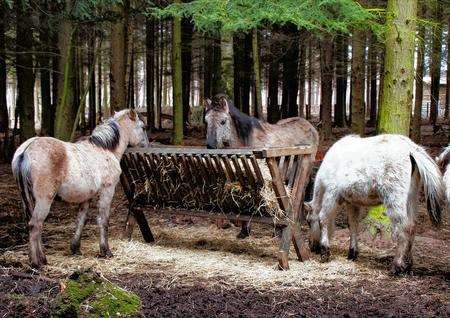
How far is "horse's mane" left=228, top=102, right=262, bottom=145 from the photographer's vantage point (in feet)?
28.1

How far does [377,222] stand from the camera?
7.80 metres

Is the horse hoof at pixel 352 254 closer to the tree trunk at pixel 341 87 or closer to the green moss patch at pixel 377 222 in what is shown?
the green moss patch at pixel 377 222

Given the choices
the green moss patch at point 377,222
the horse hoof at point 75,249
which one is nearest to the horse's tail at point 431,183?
the green moss patch at point 377,222

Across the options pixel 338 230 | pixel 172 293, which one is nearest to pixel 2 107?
pixel 338 230

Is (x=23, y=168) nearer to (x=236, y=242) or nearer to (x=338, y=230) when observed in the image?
(x=236, y=242)

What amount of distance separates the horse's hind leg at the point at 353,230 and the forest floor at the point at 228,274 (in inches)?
6.1

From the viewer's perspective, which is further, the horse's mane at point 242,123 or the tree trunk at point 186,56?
the tree trunk at point 186,56

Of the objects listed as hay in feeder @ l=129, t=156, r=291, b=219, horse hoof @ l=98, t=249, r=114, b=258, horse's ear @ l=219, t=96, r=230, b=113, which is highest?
horse's ear @ l=219, t=96, r=230, b=113

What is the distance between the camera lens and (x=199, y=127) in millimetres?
23953

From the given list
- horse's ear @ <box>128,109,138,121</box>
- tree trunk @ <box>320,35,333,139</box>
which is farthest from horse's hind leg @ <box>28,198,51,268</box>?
tree trunk @ <box>320,35,333,139</box>

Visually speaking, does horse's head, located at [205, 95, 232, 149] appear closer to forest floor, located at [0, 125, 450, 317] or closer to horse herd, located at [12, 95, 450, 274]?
horse herd, located at [12, 95, 450, 274]

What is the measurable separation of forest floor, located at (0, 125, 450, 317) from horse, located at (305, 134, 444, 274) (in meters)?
0.41

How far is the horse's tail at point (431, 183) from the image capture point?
601 centimetres

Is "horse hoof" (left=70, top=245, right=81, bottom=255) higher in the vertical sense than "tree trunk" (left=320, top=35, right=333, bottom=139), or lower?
lower
